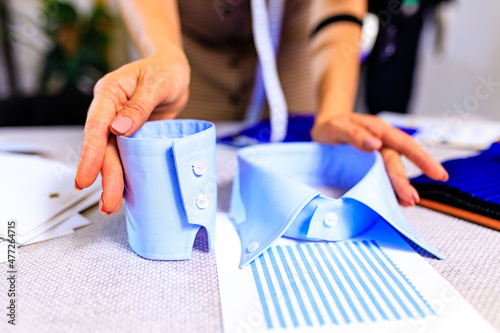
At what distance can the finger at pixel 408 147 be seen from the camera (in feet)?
1.73

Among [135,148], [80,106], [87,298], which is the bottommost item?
[80,106]

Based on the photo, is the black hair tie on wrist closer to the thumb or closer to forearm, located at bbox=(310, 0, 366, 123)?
forearm, located at bbox=(310, 0, 366, 123)

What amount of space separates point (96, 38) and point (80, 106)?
4.11 feet

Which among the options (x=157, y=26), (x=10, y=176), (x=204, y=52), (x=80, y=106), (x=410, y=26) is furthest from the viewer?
(x=410, y=26)

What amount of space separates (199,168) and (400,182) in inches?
12.0

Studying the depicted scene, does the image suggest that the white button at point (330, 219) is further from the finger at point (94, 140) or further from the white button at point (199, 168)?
the finger at point (94, 140)

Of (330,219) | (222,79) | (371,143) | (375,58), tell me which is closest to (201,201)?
(330,219)

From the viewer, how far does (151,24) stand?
69 cm

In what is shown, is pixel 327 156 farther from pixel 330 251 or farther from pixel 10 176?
pixel 10 176

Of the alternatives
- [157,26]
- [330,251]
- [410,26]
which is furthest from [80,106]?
[410,26]

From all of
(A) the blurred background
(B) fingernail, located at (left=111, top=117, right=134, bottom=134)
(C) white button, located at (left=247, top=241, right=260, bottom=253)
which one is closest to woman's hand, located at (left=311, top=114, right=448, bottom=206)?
(C) white button, located at (left=247, top=241, right=260, bottom=253)

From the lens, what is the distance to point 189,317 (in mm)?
322

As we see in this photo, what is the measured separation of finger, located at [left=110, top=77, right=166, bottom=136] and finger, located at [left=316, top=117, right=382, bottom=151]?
303 millimetres

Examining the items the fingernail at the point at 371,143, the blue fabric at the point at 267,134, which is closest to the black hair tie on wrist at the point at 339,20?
the blue fabric at the point at 267,134
